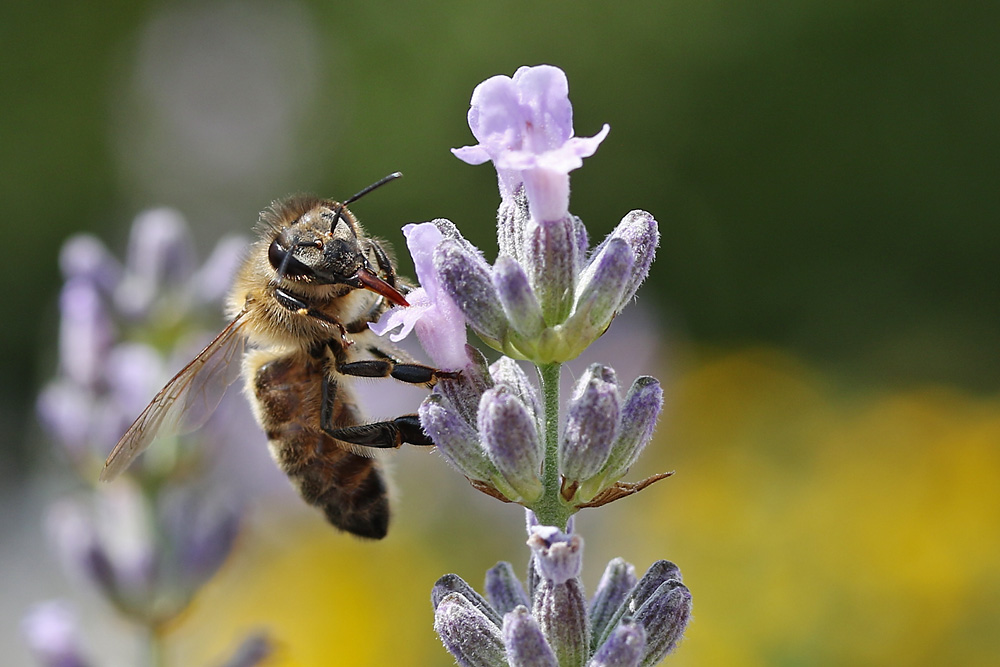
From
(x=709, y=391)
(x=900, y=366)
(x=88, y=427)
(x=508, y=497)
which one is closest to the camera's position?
(x=508, y=497)

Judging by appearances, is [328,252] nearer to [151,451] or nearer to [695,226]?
[151,451]

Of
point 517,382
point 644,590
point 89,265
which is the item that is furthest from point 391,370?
point 89,265

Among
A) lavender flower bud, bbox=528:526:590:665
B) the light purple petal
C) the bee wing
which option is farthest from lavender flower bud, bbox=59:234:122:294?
lavender flower bud, bbox=528:526:590:665

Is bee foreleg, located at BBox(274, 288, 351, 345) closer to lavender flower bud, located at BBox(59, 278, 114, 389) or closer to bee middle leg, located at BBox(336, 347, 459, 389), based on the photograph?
bee middle leg, located at BBox(336, 347, 459, 389)

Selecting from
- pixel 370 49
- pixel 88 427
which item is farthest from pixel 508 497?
pixel 370 49

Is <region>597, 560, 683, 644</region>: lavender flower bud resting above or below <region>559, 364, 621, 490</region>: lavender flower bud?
below

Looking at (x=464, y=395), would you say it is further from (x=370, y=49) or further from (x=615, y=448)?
(x=370, y=49)

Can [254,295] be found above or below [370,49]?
below
